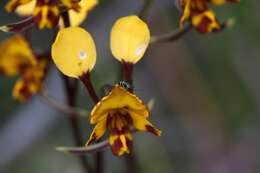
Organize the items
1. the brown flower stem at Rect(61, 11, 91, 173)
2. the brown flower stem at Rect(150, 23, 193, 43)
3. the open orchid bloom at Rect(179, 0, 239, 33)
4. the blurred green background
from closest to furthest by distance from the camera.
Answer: the open orchid bloom at Rect(179, 0, 239, 33)
the brown flower stem at Rect(150, 23, 193, 43)
the brown flower stem at Rect(61, 11, 91, 173)
the blurred green background

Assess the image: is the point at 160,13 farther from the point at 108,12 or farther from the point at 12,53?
the point at 12,53

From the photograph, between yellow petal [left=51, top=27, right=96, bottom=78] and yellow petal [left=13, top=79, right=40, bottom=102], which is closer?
yellow petal [left=51, top=27, right=96, bottom=78]

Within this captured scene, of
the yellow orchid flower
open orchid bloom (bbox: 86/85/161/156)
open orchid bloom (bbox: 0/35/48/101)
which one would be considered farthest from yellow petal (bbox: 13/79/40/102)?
open orchid bloom (bbox: 86/85/161/156)

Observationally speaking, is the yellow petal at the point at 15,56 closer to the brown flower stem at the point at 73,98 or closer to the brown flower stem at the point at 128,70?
the brown flower stem at the point at 73,98

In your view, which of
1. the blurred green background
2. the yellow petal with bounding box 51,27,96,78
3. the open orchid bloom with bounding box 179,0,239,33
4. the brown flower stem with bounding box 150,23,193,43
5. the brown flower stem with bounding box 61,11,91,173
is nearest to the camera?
the yellow petal with bounding box 51,27,96,78

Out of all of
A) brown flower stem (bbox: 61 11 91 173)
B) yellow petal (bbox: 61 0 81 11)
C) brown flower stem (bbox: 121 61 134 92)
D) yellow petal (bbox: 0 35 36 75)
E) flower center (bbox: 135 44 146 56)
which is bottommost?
brown flower stem (bbox: 61 11 91 173)

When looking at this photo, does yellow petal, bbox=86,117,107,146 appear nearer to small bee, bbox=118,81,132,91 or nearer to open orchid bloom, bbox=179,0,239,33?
small bee, bbox=118,81,132,91

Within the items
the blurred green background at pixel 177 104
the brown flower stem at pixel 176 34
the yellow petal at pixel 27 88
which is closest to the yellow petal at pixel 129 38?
the brown flower stem at pixel 176 34

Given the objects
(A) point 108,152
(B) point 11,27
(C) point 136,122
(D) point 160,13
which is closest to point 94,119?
(C) point 136,122
